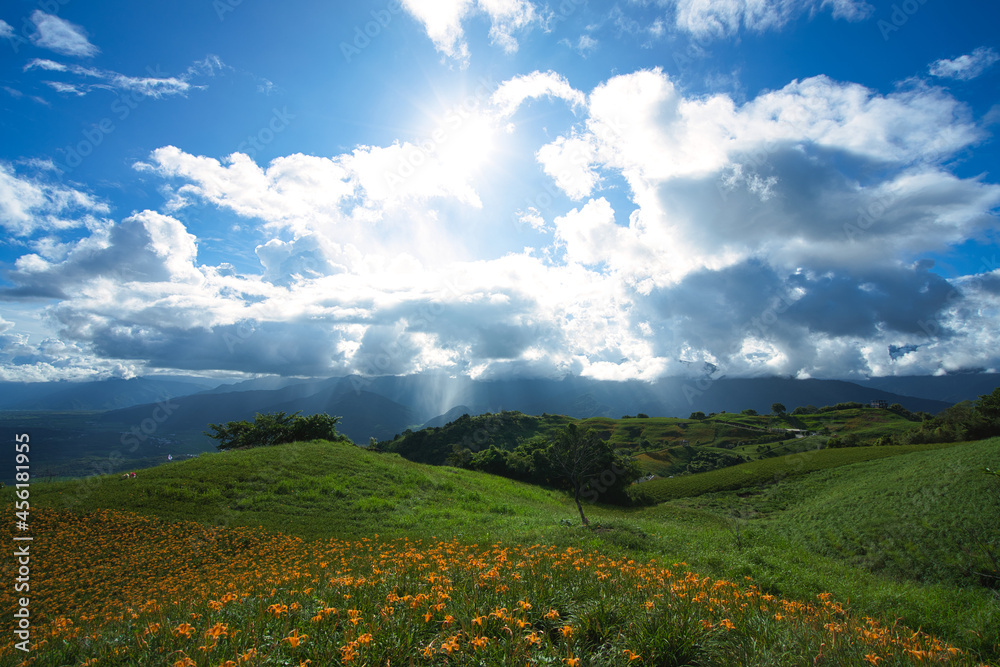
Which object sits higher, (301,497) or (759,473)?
(301,497)

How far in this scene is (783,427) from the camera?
370ft

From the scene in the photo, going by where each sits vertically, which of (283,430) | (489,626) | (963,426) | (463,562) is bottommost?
(963,426)

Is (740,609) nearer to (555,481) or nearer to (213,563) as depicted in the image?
(213,563)

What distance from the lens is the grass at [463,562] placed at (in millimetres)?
4668

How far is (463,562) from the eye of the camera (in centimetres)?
775

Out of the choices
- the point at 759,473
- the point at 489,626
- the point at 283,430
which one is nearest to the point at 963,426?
the point at 759,473

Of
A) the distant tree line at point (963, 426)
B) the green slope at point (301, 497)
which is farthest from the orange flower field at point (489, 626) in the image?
the distant tree line at point (963, 426)

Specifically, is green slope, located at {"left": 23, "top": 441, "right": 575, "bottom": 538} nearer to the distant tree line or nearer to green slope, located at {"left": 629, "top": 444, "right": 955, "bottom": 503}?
green slope, located at {"left": 629, "top": 444, "right": 955, "bottom": 503}

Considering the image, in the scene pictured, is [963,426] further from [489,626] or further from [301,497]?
[301,497]

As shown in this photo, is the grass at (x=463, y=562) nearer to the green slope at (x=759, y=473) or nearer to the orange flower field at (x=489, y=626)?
the orange flower field at (x=489, y=626)

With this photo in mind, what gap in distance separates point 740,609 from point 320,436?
39.5 metres

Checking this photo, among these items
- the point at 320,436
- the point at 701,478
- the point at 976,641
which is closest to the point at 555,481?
the point at 701,478

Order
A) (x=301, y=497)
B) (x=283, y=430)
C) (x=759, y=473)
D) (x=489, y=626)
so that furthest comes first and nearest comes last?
(x=759, y=473) < (x=283, y=430) < (x=301, y=497) < (x=489, y=626)

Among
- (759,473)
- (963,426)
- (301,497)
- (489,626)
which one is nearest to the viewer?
(489,626)
